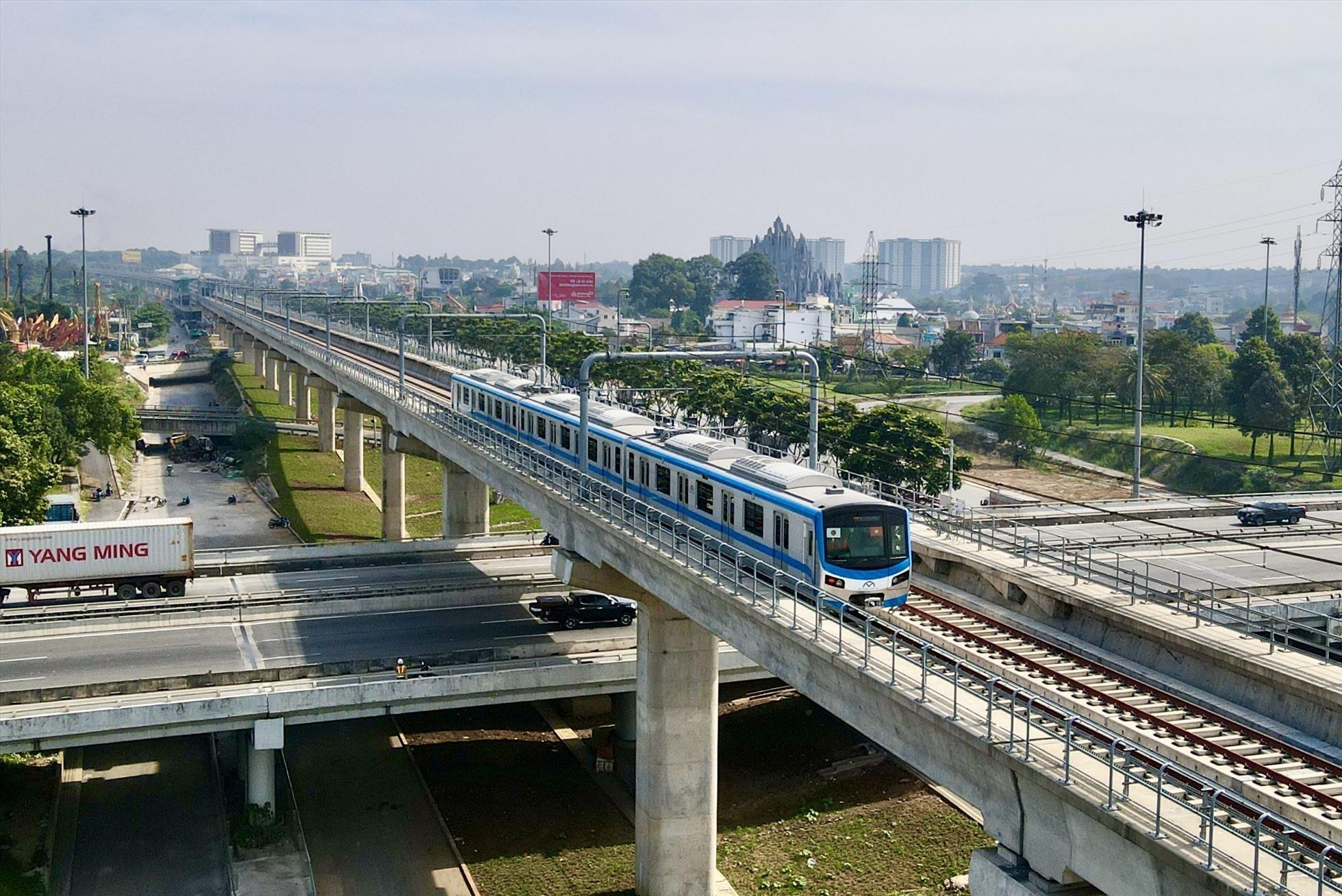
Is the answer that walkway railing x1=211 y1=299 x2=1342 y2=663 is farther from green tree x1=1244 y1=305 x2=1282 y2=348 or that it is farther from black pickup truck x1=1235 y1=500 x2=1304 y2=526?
green tree x1=1244 y1=305 x2=1282 y2=348

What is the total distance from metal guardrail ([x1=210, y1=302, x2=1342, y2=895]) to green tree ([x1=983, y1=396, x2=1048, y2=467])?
191 feet

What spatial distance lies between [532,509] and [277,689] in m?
10.8

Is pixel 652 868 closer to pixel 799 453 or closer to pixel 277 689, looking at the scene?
pixel 277 689

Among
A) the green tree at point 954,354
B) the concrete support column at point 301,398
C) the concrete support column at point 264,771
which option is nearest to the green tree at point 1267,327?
the green tree at point 954,354

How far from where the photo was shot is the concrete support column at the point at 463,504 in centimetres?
6612

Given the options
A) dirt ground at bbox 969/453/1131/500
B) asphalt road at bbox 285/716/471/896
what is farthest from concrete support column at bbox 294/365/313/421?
asphalt road at bbox 285/716/471/896

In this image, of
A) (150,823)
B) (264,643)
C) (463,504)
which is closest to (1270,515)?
(463,504)

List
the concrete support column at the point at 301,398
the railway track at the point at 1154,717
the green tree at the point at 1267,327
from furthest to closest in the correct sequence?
the concrete support column at the point at 301,398
the green tree at the point at 1267,327
the railway track at the point at 1154,717

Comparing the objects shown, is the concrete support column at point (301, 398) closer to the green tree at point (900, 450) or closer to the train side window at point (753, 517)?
the green tree at point (900, 450)

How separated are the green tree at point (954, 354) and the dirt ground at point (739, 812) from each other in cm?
9006

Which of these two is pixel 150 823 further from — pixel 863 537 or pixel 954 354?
pixel 954 354

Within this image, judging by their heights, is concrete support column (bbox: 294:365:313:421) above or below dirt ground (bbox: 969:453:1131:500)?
above

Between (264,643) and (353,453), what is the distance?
52896 millimetres

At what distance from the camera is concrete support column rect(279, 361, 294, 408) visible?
460ft
